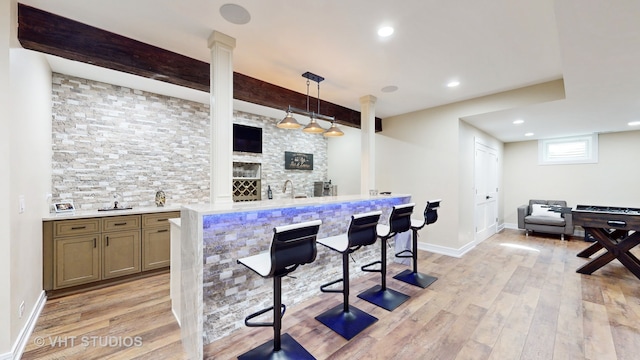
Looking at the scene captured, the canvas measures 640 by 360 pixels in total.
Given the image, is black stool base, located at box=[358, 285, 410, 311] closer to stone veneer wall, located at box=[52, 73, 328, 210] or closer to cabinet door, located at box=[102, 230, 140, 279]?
cabinet door, located at box=[102, 230, 140, 279]

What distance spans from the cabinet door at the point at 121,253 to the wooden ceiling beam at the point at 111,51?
2.08 meters

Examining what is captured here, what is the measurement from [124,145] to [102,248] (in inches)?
59.4

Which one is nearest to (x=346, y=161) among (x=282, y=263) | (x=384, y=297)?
(x=384, y=297)

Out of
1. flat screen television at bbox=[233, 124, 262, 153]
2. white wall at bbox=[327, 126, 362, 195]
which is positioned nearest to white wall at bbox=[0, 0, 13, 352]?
flat screen television at bbox=[233, 124, 262, 153]

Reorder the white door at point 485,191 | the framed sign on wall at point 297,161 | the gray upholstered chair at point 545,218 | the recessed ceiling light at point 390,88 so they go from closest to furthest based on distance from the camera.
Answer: the recessed ceiling light at point 390,88
the white door at point 485,191
the gray upholstered chair at point 545,218
the framed sign on wall at point 297,161

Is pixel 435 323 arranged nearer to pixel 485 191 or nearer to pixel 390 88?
pixel 390 88

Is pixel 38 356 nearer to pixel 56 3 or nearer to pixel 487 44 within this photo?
pixel 56 3

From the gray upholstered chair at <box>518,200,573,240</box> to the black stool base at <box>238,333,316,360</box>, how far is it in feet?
21.2

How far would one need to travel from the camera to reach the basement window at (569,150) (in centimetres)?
576

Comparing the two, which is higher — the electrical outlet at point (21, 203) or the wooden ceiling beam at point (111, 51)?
the wooden ceiling beam at point (111, 51)

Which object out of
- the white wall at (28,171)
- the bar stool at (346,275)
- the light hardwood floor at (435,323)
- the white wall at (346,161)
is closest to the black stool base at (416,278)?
the light hardwood floor at (435,323)

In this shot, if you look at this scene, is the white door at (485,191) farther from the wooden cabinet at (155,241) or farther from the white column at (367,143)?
the wooden cabinet at (155,241)

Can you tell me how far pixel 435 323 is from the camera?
245cm

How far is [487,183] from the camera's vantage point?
5.83m
